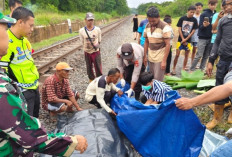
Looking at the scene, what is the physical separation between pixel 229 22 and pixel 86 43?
2.96 meters

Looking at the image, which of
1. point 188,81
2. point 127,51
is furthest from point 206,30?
point 127,51

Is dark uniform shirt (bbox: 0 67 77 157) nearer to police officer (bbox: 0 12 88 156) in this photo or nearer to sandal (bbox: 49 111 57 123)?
police officer (bbox: 0 12 88 156)

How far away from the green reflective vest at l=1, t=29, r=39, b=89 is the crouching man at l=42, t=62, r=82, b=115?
536 mm

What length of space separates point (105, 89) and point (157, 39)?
137 cm

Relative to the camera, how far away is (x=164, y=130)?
6.84ft

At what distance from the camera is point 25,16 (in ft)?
6.88

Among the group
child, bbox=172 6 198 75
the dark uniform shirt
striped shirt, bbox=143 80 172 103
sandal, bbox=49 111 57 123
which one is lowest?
sandal, bbox=49 111 57 123

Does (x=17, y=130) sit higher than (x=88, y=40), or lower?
lower

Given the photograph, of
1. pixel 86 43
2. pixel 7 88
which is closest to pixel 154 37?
pixel 86 43

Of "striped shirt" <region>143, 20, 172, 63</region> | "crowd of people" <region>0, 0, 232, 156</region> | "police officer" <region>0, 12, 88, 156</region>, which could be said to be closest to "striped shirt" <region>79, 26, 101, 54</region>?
"crowd of people" <region>0, 0, 232, 156</region>

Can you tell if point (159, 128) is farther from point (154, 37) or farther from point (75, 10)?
point (75, 10)

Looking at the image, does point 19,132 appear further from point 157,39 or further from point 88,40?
point 88,40

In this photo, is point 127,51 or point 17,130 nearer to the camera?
point 17,130

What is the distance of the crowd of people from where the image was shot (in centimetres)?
101
